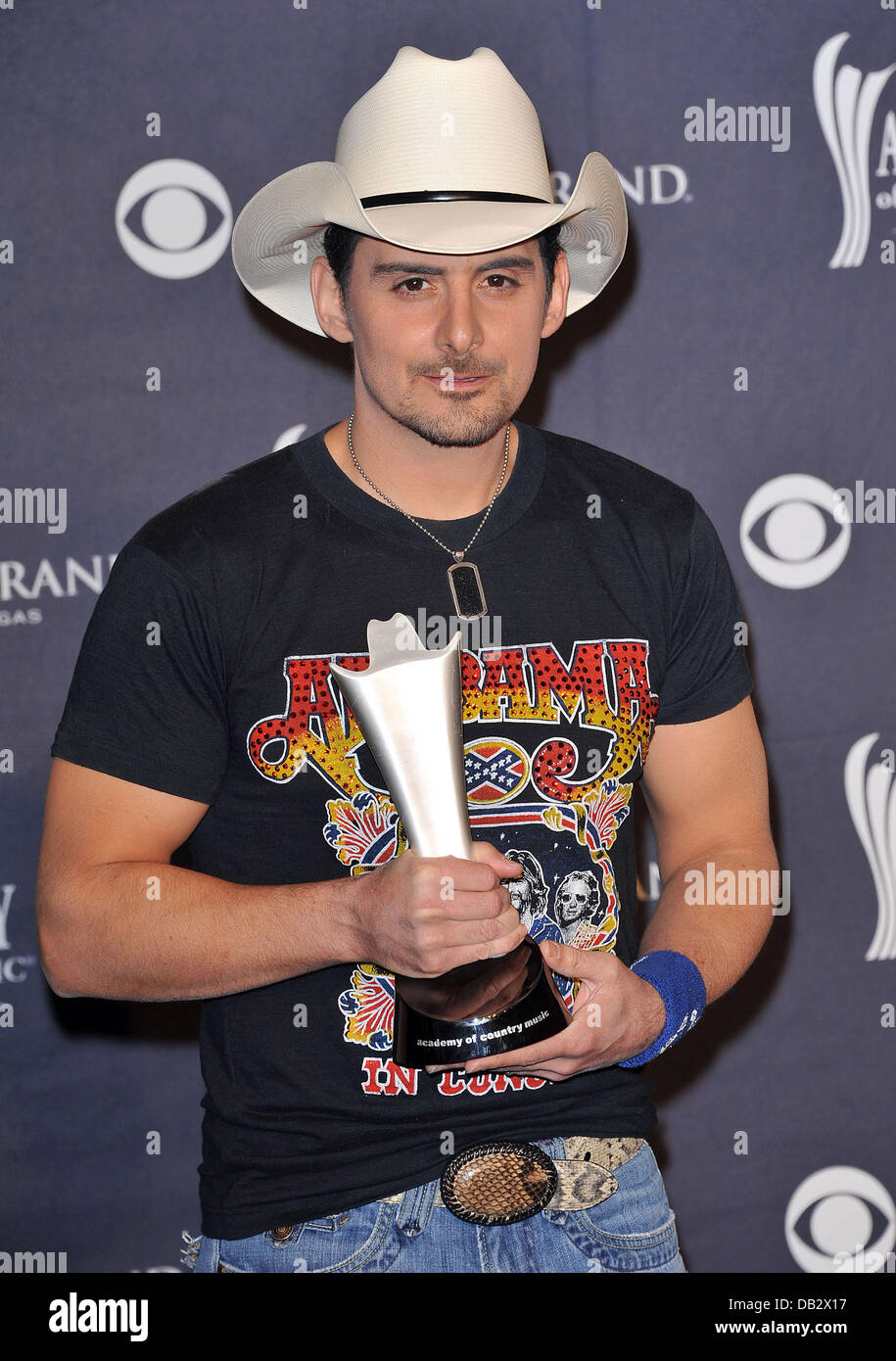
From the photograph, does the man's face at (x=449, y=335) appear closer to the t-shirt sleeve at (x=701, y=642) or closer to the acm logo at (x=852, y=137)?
the t-shirt sleeve at (x=701, y=642)

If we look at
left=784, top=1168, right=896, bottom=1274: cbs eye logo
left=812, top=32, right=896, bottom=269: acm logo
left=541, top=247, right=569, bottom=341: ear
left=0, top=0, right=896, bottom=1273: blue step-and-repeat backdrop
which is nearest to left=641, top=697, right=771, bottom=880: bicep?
left=541, top=247, right=569, bottom=341: ear

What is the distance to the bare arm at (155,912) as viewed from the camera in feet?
5.24

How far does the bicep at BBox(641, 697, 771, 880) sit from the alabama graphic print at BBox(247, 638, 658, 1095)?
0.12 meters

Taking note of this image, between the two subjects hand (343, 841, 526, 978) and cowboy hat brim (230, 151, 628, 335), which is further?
cowboy hat brim (230, 151, 628, 335)

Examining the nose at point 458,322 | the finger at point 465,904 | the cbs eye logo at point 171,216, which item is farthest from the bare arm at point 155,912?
the cbs eye logo at point 171,216

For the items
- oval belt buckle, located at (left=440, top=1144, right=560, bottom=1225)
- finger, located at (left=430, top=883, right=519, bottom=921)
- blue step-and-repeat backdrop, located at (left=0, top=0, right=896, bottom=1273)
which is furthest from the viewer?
blue step-and-repeat backdrop, located at (left=0, top=0, right=896, bottom=1273)

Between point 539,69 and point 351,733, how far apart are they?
154 cm

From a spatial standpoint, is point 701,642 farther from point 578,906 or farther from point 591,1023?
point 591,1023

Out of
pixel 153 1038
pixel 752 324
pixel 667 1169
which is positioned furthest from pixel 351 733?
pixel 667 1169

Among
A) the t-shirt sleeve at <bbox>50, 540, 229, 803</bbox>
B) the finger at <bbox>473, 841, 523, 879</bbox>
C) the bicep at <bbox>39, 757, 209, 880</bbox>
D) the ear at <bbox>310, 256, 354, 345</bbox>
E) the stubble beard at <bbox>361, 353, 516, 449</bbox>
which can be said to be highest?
the ear at <bbox>310, 256, 354, 345</bbox>

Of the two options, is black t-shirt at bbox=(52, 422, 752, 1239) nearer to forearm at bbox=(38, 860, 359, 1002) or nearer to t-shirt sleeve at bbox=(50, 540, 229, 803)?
t-shirt sleeve at bbox=(50, 540, 229, 803)

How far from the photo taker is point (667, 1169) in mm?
2965

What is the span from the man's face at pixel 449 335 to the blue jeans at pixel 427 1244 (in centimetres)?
98

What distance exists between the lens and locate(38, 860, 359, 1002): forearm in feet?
5.31
